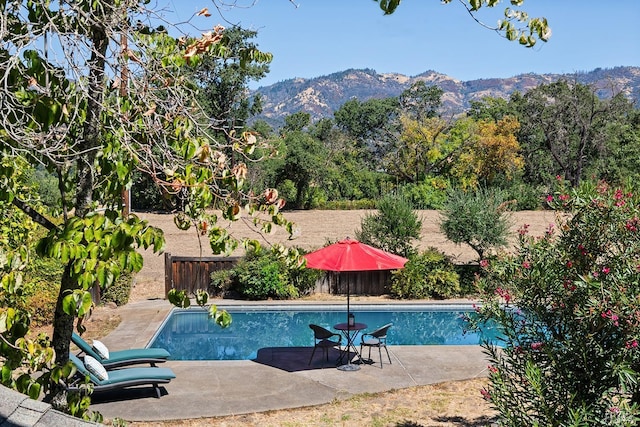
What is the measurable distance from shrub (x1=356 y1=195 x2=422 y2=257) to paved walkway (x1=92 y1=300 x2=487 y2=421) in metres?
6.97

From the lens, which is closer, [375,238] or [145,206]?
[375,238]

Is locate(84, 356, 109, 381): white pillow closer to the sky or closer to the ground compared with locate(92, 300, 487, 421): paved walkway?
closer to the sky

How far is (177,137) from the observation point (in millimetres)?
3568

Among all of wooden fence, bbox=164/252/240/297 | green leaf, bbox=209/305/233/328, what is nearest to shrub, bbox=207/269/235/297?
wooden fence, bbox=164/252/240/297

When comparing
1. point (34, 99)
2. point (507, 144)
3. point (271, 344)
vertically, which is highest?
point (507, 144)

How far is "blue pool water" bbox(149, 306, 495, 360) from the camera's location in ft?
46.7

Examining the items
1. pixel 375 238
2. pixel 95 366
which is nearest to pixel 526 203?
pixel 375 238

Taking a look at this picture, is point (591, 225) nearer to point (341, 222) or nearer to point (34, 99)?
point (34, 99)

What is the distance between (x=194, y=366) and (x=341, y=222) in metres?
22.9

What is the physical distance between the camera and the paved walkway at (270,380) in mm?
8516

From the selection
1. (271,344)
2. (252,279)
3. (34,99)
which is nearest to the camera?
(34,99)

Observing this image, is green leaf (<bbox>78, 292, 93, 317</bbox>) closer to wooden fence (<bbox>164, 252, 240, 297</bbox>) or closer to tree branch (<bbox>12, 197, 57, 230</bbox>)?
tree branch (<bbox>12, 197, 57, 230</bbox>)

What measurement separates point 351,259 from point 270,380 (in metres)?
2.49

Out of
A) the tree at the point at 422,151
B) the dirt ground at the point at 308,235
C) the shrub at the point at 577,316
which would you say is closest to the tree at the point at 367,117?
the tree at the point at 422,151
